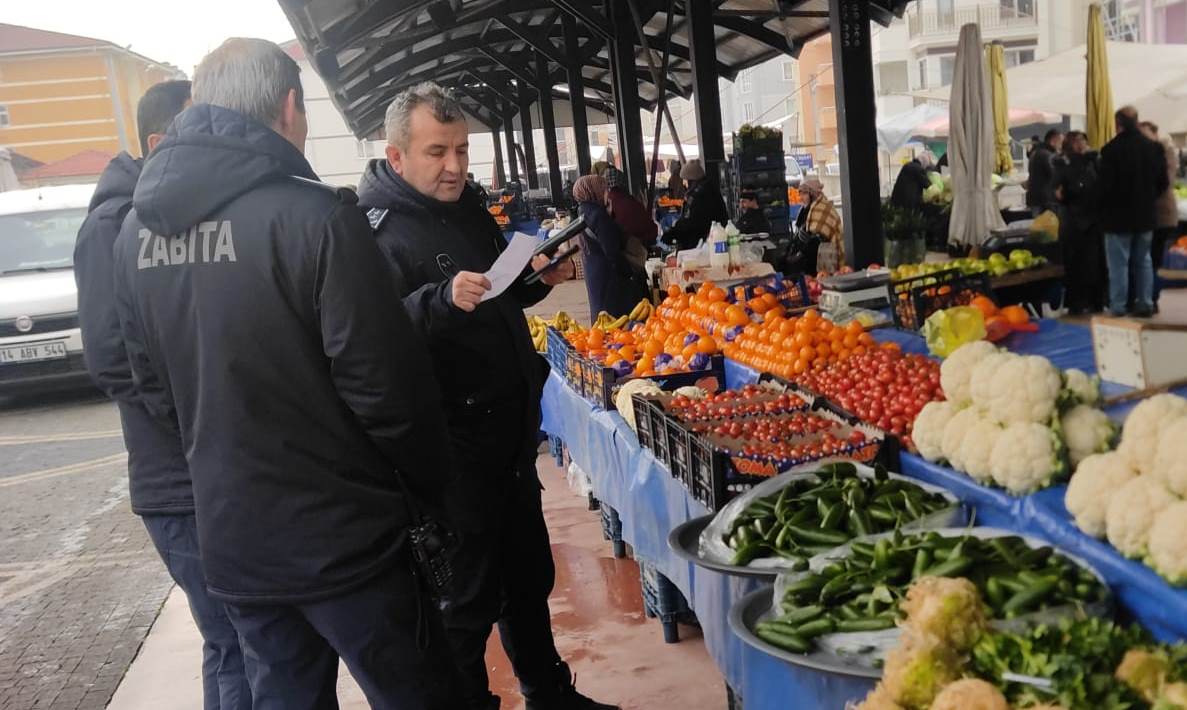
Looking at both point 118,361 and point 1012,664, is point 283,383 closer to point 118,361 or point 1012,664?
point 118,361

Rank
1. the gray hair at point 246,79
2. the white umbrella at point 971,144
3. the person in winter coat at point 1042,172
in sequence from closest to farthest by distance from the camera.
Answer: the gray hair at point 246,79 → the white umbrella at point 971,144 → the person in winter coat at point 1042,172

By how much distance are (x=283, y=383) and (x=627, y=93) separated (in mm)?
12429

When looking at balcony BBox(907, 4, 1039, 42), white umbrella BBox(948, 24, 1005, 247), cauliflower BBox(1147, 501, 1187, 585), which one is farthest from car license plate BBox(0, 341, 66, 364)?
balcony BBox(907, 4, 1039, 42)

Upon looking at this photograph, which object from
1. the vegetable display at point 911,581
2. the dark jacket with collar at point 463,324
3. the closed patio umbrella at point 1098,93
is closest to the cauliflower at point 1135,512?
the vegetable display at point 911,581

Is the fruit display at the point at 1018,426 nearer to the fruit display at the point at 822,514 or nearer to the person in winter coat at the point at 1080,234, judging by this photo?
the fruit display at the point at 822,514

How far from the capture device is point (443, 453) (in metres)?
2.41

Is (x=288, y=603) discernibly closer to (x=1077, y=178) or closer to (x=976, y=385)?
(x=976, y=385)

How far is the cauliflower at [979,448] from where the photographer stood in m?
2.74

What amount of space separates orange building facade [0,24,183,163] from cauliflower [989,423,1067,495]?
62510 mm

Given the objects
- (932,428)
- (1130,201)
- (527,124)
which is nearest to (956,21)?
(527,124)

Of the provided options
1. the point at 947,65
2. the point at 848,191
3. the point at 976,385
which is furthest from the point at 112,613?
the point at 947,65

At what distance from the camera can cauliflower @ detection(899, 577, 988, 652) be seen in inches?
74.4

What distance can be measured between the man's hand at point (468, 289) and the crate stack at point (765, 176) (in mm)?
8277

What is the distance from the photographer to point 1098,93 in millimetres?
11750
